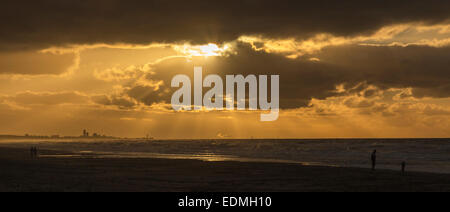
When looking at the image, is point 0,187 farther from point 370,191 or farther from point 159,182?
point 370,191

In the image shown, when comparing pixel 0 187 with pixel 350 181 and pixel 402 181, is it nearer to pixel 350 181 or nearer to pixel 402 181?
pixel 350 181
